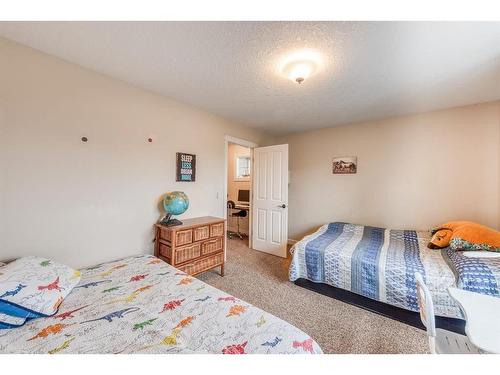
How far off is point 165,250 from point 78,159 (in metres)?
1.26

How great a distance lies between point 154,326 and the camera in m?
1.08

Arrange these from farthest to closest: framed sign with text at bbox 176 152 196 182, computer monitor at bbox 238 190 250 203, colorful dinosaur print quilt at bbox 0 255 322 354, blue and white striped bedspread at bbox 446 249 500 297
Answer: computer monitor at bbox 238 190 250 203 < framed sign with text at bbox 176 152 196 182 < blue and white striped bedspread at bbox 446 249 500 297 < colorful dinosaur print quilt at bbox 0 255 322 354

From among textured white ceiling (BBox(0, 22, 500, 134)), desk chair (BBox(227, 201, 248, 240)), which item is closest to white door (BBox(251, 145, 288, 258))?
desk chair (BBox(227, 201, 248, 240))

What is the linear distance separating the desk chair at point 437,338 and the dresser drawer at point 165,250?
2.17 meters

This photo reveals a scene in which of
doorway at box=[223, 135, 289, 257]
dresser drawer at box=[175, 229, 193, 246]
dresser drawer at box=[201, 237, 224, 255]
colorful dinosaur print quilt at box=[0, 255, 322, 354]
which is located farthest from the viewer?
doorway at box=[223, 135, 289, 257]

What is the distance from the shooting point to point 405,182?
3086mm

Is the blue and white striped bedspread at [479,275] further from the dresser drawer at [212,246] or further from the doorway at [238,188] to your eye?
the doorway at [238,188]

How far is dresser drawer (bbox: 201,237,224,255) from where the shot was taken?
250cm

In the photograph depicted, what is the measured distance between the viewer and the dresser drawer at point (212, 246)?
98.3 inches

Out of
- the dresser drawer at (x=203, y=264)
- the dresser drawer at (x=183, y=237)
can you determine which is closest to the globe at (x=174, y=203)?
the dresser drawer at (x=183, y=237)

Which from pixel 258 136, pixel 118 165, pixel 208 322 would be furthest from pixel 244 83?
pixel 208 322

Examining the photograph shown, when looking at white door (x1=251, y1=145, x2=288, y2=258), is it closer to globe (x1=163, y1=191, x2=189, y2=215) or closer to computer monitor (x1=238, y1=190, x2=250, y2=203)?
computer monitor (x1=238, y1=190, x2=250, y2=203)

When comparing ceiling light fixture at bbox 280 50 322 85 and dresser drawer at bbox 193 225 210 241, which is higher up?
ceiling light fixture at bbox 280 50 322 85

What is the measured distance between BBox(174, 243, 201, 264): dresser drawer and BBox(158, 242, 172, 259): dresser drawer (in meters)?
0.08
